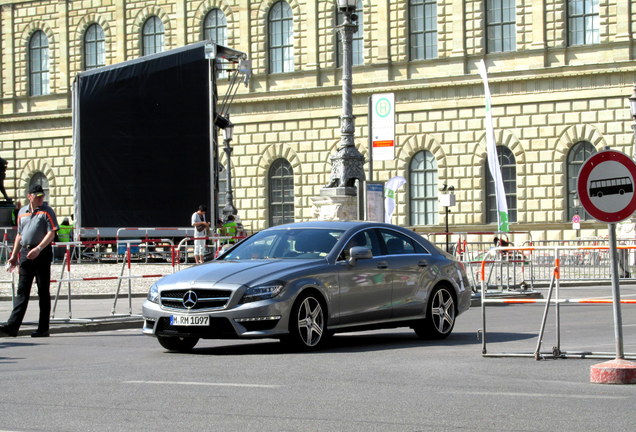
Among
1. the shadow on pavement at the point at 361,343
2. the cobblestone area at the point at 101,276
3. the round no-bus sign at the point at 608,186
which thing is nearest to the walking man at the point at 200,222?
the cobblestone area at the point at 101,276

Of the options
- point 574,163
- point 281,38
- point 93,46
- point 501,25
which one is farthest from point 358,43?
point 93,46

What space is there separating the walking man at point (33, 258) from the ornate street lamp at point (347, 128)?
34.5 ft

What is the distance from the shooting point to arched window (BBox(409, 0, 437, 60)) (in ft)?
168

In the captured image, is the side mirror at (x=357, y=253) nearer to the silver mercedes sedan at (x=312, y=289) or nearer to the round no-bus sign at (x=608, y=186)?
the silver mercedes sedan at (x=312, y=289)

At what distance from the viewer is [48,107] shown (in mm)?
59938

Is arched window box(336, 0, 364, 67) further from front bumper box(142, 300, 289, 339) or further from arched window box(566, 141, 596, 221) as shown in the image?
front bumper box(142, 300, 289, 339)

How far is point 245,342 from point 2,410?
6.65m

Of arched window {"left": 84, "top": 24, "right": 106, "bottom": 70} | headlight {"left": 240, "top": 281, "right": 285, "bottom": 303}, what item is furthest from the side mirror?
arched window {"left": 84, "top": 24, "right": 106, "bottom": 70}

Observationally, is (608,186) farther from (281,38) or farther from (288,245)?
(281,38)

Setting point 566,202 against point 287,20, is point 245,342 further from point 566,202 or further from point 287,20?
point 287,20

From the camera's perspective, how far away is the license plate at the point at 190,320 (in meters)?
14.7

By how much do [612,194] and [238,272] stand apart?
14.8 ft

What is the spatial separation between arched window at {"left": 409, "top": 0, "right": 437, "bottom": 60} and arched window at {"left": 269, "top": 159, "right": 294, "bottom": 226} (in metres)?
7.02

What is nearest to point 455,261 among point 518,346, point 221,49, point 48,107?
point 518,346
